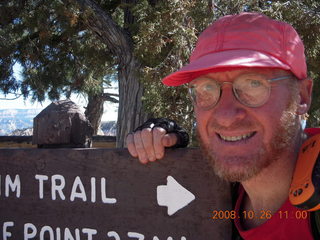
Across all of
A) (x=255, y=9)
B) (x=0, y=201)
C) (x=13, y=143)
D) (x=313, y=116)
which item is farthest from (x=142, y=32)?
(x=313, y=116)

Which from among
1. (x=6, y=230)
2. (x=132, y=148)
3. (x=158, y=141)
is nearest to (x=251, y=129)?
(x=158, y=141)

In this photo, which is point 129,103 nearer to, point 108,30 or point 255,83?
point 108,30

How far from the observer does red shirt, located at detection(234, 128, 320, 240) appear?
135 centimetres

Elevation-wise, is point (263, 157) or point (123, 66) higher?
point (123, 66)

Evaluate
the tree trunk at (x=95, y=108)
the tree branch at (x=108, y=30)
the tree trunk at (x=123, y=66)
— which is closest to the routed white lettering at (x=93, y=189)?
the tree trunk at (x=123, y=66)

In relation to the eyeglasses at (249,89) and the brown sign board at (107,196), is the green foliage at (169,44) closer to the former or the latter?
the brown sign board at (107,196)

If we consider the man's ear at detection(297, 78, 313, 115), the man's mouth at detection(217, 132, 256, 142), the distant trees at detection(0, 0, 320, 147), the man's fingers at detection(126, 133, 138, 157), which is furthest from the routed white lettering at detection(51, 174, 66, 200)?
the distant trees at detection(0, 0, 320, 147)

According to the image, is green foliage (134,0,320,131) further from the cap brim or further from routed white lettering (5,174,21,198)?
the cap brim

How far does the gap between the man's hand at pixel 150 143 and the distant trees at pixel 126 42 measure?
2.14 meters

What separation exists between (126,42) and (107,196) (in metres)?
3.73

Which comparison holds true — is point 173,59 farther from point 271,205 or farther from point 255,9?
point 271,205

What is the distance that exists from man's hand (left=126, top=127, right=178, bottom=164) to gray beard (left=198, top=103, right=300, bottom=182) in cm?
26

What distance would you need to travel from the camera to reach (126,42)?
5.23 meters

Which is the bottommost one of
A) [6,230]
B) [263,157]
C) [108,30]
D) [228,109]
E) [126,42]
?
[6,230]
